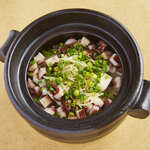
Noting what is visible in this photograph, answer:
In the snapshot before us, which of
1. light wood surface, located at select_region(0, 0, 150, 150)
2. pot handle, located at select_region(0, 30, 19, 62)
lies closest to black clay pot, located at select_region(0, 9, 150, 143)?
pot handle, located at select_region(0, 30, 19, 62)

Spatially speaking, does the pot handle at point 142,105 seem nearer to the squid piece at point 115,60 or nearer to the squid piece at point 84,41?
the squid piece at point 115,60

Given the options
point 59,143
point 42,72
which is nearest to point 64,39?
point 42,72

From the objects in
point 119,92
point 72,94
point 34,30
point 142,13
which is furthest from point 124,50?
point 142,13

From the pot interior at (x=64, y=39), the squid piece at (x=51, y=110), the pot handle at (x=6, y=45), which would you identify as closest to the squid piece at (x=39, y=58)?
the pot interior at (x=64, y=39)

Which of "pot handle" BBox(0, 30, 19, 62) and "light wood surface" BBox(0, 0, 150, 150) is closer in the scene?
"pot handle" BBox(0, 30, 19, 62)

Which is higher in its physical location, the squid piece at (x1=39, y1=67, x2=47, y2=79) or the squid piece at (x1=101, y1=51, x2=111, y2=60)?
the squid piece at (x1=101, y1=51, x2=111, y2=60)

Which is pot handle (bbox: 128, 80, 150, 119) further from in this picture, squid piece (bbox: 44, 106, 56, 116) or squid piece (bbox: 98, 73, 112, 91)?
squid piece (bbox: 44, 106, 56, 116)
